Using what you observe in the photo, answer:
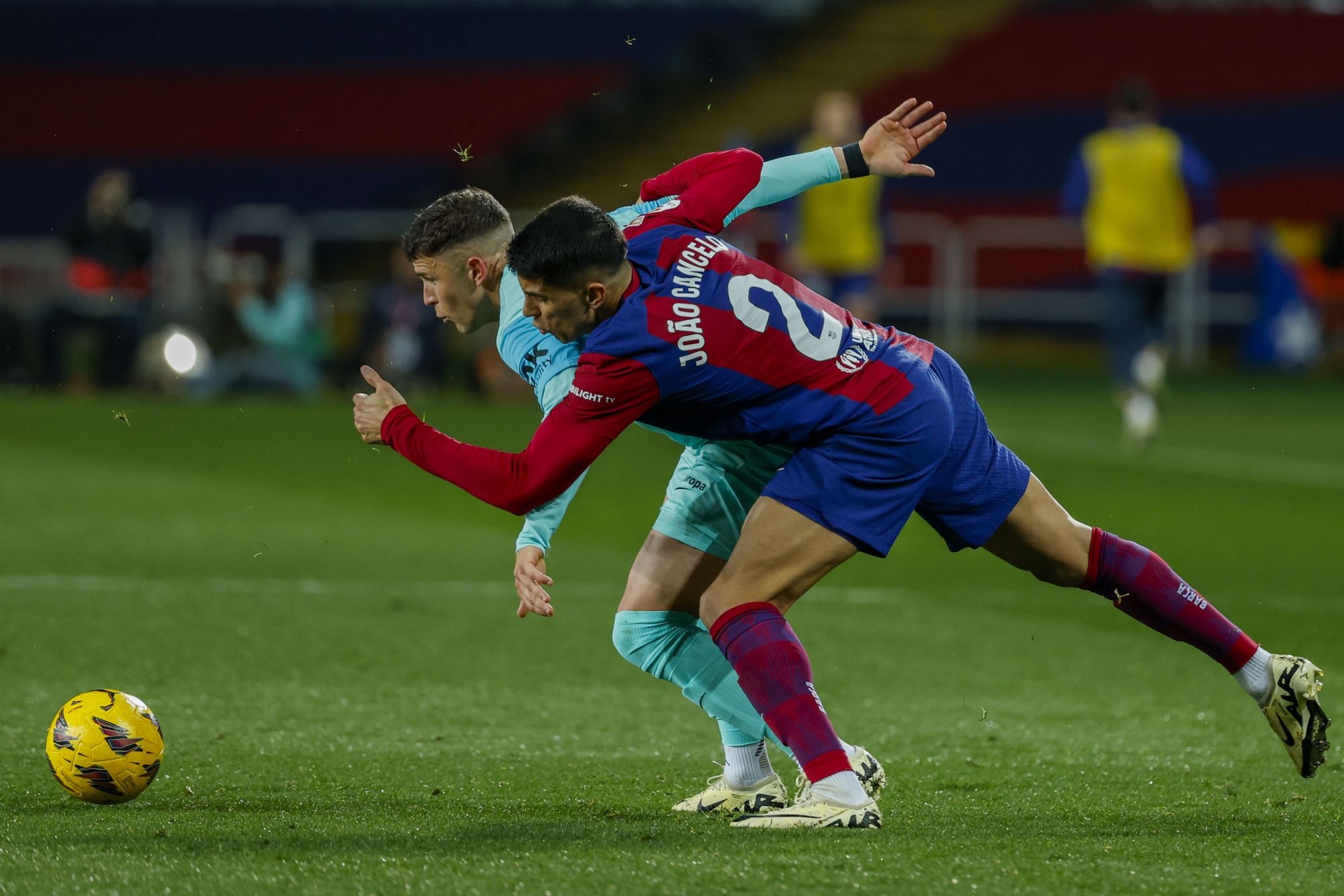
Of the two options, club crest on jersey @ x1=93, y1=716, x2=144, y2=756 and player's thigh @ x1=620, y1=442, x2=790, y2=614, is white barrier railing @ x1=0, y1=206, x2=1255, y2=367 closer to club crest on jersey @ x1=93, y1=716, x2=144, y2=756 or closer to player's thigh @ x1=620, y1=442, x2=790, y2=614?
club crest on jersey @ x1=93, y1=716, x2=144, y2=756

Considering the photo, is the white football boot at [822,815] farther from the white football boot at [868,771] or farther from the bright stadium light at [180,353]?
the bright stadium light at [180,353]

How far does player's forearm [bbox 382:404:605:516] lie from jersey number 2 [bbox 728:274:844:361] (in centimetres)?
45

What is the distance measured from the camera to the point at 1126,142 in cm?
1385

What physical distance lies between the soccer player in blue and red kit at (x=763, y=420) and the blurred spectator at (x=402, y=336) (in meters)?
13.4

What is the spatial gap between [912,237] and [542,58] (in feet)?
22.7

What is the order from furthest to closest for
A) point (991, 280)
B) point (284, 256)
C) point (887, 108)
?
point (887, 108) < point (991, 280) < point (284, 256)

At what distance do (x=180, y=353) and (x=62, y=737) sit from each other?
523 inches

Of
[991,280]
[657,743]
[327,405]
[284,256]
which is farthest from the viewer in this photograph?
[991,280]

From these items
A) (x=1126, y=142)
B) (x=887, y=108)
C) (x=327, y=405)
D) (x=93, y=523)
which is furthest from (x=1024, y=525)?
(x=887, y=108)

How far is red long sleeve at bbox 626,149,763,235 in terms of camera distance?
464cm

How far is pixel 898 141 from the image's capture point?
5152 millimetres

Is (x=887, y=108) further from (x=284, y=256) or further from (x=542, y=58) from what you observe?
(x=284, y=256)

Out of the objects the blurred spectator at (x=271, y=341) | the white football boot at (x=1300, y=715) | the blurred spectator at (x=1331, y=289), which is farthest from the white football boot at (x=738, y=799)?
the blurred spectator at (x=1331, y=289)

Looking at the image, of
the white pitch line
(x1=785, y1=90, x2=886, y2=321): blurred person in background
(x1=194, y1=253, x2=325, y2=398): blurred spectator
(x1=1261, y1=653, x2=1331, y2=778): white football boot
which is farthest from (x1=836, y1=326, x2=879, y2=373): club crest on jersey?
(x1=194, y1=253, x2=325, y2=398): blurred spectator
